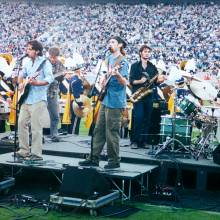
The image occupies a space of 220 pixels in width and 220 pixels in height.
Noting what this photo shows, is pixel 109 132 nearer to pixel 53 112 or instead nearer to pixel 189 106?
pixel 189 106

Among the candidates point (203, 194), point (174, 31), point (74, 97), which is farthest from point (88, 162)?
point (174, 31)

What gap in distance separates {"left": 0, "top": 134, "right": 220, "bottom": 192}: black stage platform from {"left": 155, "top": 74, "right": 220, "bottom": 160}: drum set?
0.89ft

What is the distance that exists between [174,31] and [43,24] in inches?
426

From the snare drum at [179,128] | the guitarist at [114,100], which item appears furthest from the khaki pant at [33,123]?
the snare drum at [179,128]

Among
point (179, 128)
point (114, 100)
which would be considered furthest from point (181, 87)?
point (114, 100)

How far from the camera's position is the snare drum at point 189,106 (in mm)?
9719

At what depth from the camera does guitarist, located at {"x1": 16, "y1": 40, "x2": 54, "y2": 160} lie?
848 centimetres

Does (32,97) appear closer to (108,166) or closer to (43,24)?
(108,166)

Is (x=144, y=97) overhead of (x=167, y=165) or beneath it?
overhead

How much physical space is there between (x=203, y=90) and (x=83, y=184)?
10.7ft

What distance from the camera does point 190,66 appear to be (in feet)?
42.1

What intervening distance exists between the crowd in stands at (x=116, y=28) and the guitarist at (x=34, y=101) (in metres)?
29.1

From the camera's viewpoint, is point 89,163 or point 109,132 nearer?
point 109,132

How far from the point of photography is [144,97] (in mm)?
10234
